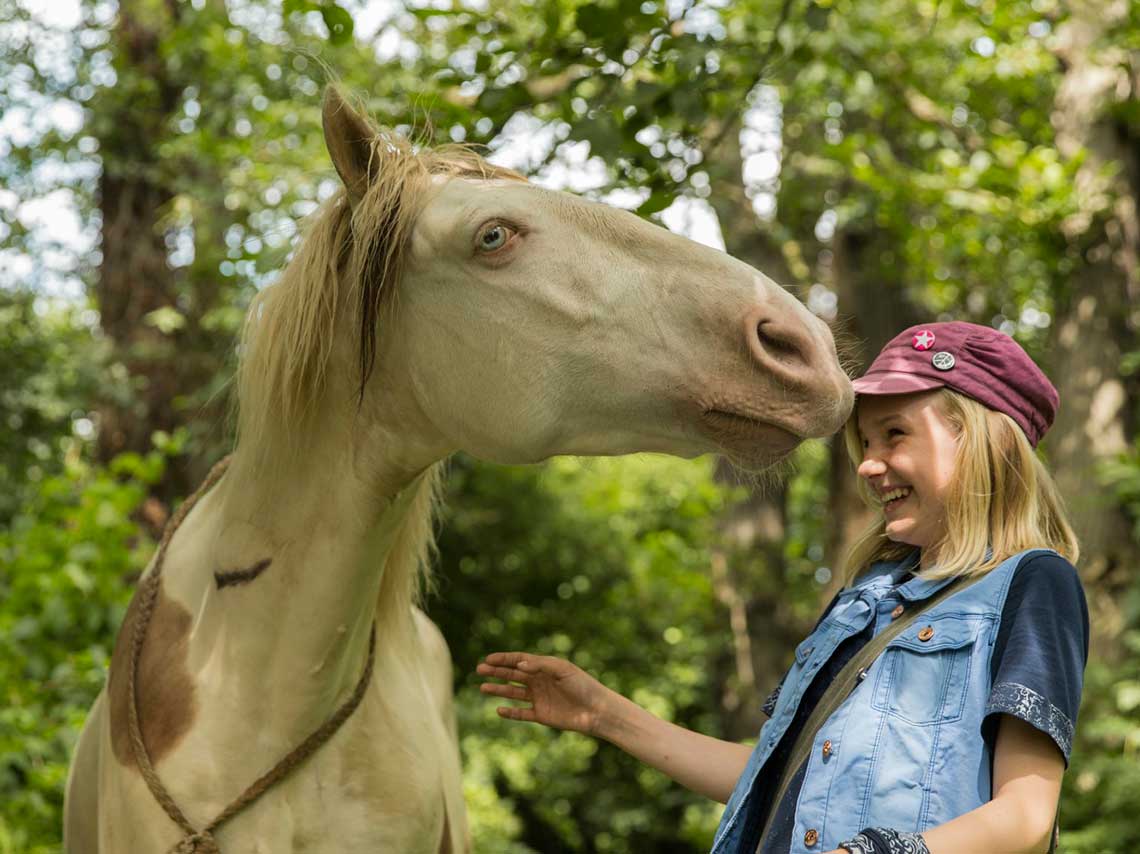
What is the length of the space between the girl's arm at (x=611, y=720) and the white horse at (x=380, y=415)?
0.27 m

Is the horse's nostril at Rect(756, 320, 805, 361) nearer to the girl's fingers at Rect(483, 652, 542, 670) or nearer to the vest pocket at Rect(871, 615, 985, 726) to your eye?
the vest pocket at Rect(871, 615, 985, 726)

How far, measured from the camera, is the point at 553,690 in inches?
88.6

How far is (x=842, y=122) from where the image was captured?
9180 mm

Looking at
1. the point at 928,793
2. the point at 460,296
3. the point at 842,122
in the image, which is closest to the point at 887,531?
the point at 928,793

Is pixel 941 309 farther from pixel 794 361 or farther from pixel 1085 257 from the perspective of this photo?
pixel 794 361

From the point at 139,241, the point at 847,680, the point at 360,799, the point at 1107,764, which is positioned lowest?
the point at 1107,764

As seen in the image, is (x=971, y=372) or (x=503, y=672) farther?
(x=503, y=672)

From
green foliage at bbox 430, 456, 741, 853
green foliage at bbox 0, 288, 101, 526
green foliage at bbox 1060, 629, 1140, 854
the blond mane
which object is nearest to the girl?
the blond mane

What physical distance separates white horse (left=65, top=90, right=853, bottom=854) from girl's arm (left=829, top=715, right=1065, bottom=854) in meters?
0.51

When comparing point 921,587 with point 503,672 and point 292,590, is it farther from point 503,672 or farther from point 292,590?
point 292,590

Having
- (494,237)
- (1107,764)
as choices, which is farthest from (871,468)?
(1107,764)

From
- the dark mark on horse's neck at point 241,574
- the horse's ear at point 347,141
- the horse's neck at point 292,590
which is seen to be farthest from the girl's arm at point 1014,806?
the horse's ear at point 347,141

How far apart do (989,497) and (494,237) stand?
34.0 inches

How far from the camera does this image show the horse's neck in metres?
2.08
